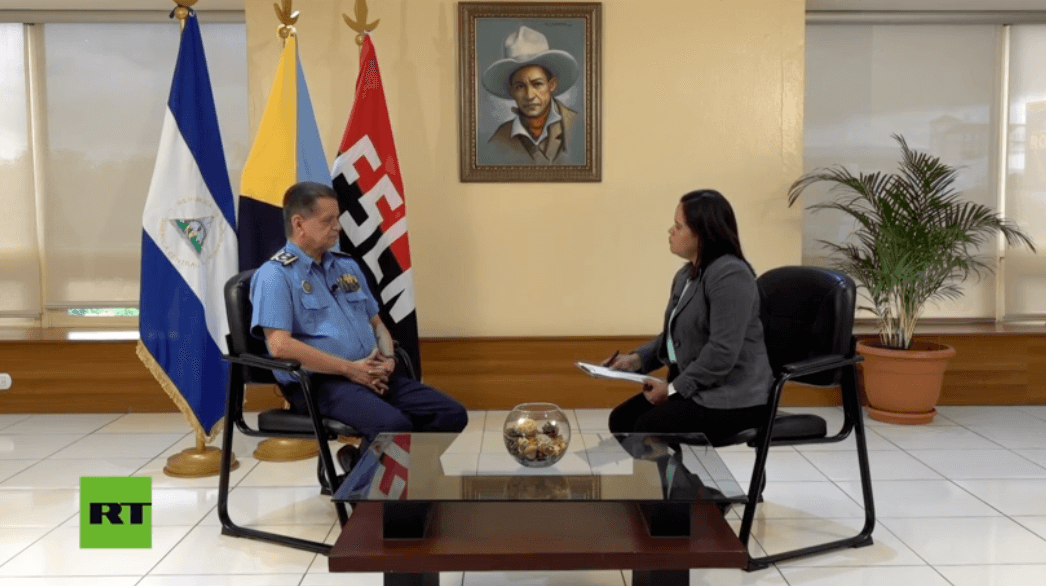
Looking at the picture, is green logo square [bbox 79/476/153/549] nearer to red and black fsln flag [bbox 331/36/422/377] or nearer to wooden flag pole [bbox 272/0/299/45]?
red and black fsln flag [bbox 331/36/422/377]

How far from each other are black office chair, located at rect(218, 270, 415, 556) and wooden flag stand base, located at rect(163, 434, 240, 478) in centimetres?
67

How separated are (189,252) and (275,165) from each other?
1.73 feet

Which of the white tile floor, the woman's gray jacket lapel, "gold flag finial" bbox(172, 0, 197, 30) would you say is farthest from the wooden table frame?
"gold flag finial" bbox(172, 0, 197, 30)

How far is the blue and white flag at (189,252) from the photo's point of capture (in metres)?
3.97

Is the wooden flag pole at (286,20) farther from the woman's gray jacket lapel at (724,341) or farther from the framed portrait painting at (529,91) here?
the woman's gray jacket lapel at (724,341)

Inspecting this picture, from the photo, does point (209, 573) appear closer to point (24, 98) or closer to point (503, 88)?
point (503, 88)

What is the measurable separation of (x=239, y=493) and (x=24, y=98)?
132 inches

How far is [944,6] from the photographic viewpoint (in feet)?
18.0

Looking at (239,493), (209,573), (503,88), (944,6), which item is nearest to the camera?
(209,573)

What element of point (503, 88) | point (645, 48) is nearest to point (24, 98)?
point (503, 88)

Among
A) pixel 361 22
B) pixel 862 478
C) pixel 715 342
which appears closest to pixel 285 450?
pixel 361 22

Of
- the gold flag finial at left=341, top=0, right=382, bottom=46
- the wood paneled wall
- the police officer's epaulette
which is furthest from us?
the wood paneled wall

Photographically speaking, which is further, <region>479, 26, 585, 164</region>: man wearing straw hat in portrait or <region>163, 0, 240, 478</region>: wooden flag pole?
<region>479, 26, 585, 164</region>: man wearing straw hat in portrait

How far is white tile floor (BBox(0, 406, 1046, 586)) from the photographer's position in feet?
9.72
